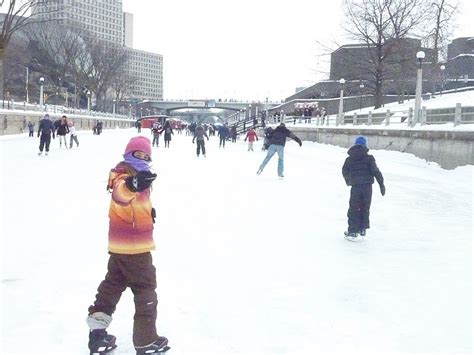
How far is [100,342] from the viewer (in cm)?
326

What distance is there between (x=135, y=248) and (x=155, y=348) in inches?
24.2

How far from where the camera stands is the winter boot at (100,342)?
3.23 meters

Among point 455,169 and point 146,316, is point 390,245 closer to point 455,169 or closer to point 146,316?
point 146,316

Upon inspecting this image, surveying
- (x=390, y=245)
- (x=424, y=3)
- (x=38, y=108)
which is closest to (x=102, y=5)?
(x=38, y=108)

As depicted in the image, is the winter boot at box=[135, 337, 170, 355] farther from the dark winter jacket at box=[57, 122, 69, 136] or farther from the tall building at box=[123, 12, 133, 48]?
the tall building at box=[123, 12, 133, 48]

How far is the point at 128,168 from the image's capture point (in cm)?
324

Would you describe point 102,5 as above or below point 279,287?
above

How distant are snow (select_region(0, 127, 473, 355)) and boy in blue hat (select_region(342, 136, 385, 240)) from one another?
28 centimetres

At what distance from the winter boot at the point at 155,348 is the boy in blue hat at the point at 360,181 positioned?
401 cm

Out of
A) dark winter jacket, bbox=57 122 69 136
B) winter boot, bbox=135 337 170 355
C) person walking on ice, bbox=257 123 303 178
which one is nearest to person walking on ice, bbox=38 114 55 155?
dark winter jacket, bbox=57 122 69 136

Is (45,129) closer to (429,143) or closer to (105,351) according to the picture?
(429,143)

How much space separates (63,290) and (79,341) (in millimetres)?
1048

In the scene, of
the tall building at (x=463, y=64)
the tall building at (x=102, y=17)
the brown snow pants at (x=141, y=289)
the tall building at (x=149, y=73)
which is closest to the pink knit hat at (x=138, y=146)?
the brown snow pants at (x=141, y=289)

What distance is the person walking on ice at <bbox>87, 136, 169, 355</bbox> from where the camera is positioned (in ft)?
10.5
